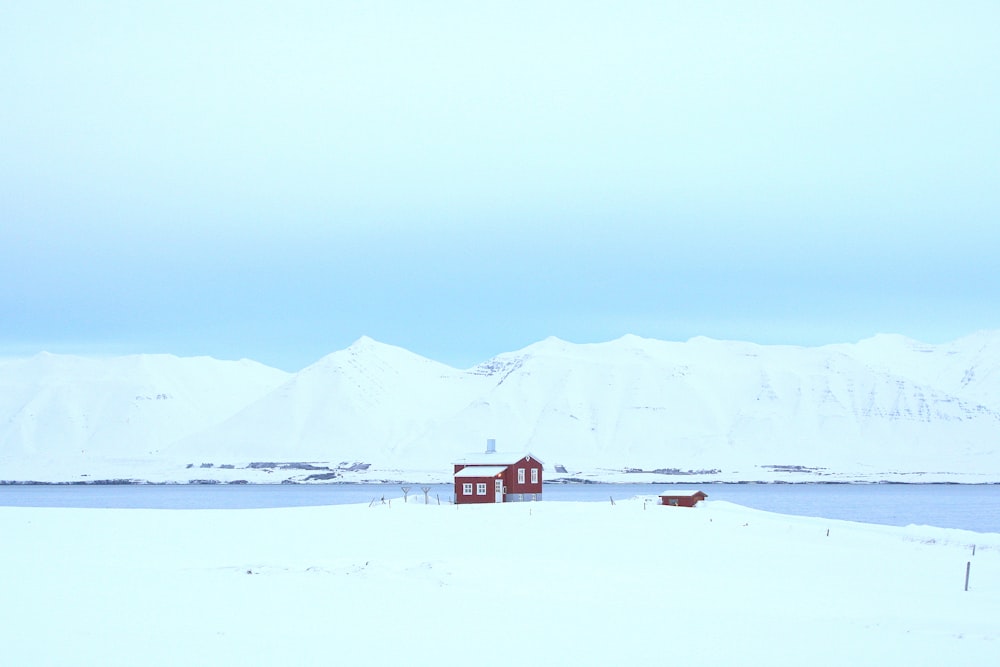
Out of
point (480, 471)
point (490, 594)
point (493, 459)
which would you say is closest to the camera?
point (490, 594)

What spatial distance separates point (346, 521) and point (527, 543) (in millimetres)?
12212

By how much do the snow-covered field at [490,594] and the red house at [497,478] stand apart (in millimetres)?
16848

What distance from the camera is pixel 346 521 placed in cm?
4981

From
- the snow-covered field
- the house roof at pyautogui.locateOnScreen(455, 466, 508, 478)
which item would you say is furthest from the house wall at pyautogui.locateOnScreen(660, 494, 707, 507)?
the snow-covered field

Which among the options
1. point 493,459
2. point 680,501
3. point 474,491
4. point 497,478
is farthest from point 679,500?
point 493,459

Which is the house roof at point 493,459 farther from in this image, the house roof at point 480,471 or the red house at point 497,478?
the house roof at point 480,471

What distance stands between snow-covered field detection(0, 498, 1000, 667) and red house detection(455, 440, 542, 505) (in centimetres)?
1685

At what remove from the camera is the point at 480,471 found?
67312 millimetres

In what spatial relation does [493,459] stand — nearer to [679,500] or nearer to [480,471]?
[480,471]

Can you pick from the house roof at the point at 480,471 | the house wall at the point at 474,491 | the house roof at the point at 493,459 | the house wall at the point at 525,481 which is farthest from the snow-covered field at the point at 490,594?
the house roof at the point at 493,459

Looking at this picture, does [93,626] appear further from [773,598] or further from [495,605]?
[773,598]

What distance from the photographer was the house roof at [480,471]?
66.2 m

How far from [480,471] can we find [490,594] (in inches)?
1640

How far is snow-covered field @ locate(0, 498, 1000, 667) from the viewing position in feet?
62.7
